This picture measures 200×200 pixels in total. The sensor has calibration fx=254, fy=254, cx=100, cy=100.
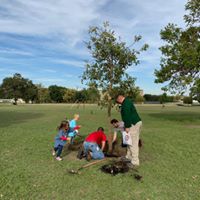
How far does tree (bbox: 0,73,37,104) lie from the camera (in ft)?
348

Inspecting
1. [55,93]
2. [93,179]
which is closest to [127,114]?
[93,179]

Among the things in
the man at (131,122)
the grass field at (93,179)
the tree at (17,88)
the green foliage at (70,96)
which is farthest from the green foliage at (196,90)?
the tree at (17,88)

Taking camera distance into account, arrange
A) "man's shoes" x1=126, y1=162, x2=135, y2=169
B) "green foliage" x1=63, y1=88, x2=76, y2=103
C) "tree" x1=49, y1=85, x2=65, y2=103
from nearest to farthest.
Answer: "man's shoes" x1=126, y1=162, x2=135, y2=169 → "green foliage" x1=63, y1=88, x2=76, y2=103 → "tree" x1=49, y1=85, x2=65, y2=103

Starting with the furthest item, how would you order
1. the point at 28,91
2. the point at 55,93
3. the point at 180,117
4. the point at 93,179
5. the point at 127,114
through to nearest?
the point at 55,93 → the point at 28,91 → the point at 180,117 → the point at 127,114 → the point at 93,179

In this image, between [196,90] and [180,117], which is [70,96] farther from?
[196,90]

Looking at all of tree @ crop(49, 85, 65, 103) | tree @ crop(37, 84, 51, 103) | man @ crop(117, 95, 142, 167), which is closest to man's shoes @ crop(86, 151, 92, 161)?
man @ crop(117, 95, 142, 167)

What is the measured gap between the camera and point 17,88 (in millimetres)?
106688

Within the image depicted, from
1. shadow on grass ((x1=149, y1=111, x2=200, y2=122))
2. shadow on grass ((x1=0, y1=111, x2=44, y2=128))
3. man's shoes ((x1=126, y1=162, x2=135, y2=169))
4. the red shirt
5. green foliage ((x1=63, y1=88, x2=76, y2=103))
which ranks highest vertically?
green foliage ((x1=63, y1=88, x2=76, y2=103))

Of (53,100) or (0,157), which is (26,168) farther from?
(53,100)

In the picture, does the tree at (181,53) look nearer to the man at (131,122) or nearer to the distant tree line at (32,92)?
the man at (131,122)

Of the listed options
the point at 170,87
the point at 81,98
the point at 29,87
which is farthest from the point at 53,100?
the point at 81,98

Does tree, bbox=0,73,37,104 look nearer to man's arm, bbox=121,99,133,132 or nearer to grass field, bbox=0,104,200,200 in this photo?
grass field, bbox=0,104,200,200

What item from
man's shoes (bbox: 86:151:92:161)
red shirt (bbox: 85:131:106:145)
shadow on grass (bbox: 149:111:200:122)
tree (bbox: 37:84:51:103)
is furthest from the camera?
tree (bbox: 37:84:51:103)

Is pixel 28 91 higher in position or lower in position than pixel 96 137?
higher
